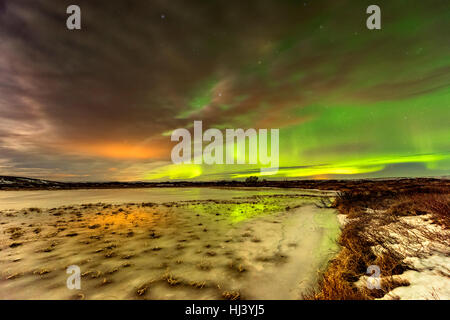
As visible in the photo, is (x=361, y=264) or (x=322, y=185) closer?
(x=361, y=264)

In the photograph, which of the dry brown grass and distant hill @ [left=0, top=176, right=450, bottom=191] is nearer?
the dry brown grass

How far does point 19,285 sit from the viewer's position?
4270mm

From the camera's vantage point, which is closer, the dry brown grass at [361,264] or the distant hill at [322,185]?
the dry brown grass at [361,264]

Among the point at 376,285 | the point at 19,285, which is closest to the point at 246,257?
the point at 376,285

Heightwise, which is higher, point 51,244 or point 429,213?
point 429,213

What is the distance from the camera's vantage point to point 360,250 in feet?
18.1

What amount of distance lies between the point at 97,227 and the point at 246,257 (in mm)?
8564

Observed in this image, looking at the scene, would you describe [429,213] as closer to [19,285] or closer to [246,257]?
[246,257]

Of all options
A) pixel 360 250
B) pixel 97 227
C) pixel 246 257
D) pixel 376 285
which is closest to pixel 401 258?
pixel 360 250
